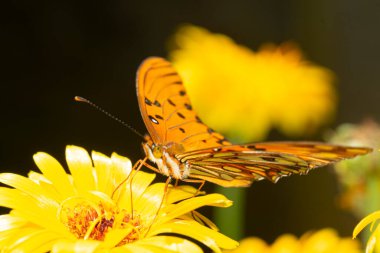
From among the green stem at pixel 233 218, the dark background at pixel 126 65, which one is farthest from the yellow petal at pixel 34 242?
the dark background at pixel 126 65

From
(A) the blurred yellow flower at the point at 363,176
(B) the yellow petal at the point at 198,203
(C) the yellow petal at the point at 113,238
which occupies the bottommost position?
(C) the yellow petal at the point at 113,238

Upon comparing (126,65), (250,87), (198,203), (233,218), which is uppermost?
(126,65)

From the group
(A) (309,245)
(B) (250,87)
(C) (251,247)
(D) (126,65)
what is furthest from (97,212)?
(D) (126,65)

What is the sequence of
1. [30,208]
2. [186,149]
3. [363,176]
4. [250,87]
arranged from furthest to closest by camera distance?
[250,87] < [363,176] < [186,149] < [30,208]

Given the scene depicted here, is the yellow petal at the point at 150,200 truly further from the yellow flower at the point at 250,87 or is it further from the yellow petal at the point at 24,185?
the yellow flower at the point at 250,87

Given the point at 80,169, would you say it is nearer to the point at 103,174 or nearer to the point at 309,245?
the point at 103,174

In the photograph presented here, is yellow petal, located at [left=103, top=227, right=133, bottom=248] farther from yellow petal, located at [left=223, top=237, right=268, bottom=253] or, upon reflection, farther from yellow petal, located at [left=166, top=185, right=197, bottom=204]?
yellow petal, located at [left=223, top=237, right=268, bottom=253]

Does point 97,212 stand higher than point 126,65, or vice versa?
point 126,65
